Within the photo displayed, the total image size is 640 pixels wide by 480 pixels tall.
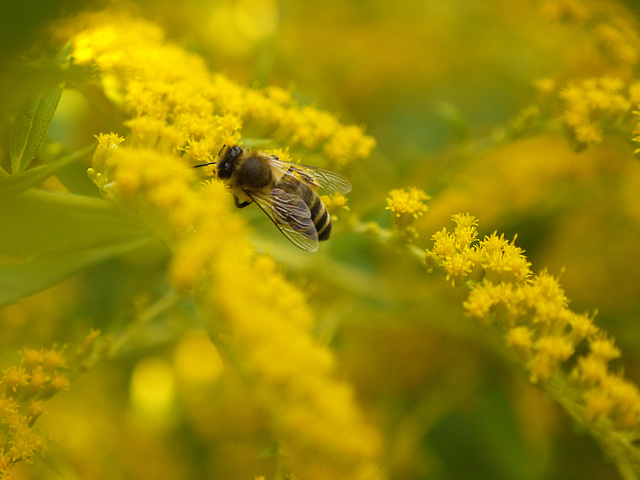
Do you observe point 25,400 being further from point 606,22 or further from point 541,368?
point 606,22

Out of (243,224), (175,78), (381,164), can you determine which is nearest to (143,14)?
(175,78)

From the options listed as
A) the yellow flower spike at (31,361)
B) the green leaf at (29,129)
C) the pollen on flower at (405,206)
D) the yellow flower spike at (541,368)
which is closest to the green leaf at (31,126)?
the green leaf at (29,129)

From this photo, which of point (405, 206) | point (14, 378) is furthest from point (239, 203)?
point (14, 378)

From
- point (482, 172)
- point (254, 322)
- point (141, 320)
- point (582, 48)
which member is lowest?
point (141, 320)

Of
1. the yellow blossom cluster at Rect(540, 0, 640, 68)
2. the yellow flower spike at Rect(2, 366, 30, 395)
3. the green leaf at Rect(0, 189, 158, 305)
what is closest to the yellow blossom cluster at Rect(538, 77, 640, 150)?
the yellow blossom cluster at Rect(540, 0, 640, 68)

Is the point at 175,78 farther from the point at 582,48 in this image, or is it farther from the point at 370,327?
the point at 582,48

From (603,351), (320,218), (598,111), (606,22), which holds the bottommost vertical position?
(320,218)
